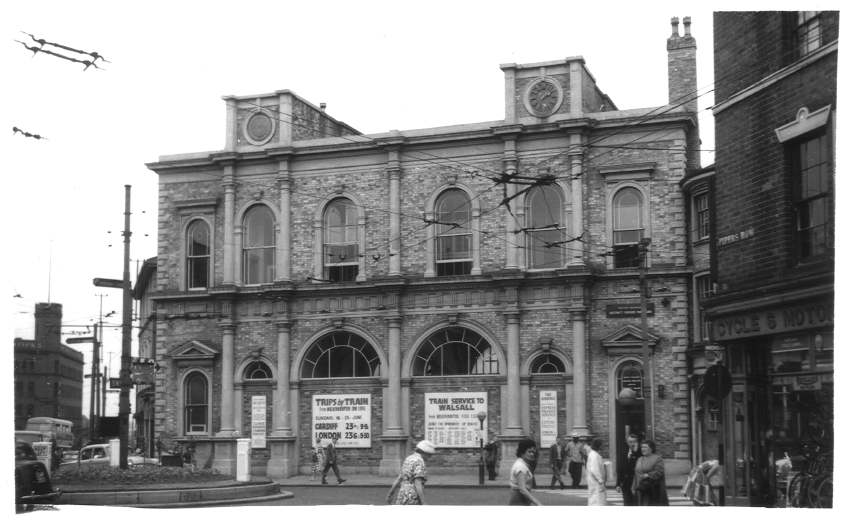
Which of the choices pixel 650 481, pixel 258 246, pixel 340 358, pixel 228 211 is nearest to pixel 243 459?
pixel 340 358

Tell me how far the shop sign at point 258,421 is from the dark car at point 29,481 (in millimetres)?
6960

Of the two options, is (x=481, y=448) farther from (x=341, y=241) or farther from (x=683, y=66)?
(x=683, y=66)

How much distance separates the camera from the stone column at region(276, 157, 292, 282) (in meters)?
22.8

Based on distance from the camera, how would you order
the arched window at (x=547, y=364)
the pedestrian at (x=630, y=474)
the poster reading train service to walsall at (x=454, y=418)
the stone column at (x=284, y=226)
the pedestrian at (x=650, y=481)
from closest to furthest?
the pedestrian at (x=650, y=481)
the pedestrian at (x=630, y=474)
the stone column at (x=284, y=226)
the poster reading train service to walsall at (x=454, y=418)
the arched window at (x=547, y=364)

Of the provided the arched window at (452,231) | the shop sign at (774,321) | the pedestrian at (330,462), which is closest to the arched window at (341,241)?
the arched window at (452,231)

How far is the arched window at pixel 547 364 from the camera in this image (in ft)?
→ 78.9

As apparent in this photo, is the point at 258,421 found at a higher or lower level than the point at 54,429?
lower

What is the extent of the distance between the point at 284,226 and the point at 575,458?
7033 mm

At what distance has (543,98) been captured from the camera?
22.8 metres

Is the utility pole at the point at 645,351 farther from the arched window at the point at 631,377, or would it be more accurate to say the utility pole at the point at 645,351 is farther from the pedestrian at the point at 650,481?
the pedestrian at the point at 650,481

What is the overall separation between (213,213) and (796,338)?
12511 millimetres

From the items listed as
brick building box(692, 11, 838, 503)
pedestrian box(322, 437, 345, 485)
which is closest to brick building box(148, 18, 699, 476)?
pedestrian box(322, 437, 345, 485)

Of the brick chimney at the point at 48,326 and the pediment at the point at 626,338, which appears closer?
the brick chimney at the point at 48,326

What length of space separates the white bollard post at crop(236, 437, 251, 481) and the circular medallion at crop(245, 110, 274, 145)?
18.7ft
